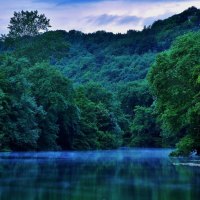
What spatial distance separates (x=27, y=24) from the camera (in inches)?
4331

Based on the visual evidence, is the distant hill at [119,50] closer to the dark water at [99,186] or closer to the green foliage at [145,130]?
the green foliage at [145,130]

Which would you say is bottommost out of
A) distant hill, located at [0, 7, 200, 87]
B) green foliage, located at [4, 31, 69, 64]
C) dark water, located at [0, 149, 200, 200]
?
dark water, located at [0, 149, 200, 200]

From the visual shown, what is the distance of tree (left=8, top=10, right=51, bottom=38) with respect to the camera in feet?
358

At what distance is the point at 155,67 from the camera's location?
203 feet

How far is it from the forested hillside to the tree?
1.11 m

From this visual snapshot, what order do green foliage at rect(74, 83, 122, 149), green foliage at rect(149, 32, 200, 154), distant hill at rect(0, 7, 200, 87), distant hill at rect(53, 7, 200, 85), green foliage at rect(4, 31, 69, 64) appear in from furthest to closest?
1. distant hill at rect(53, 7, 200, 85)
2. distant hill at rect(0, 7, 200, 87)
3. green foliage at rect(4, 31, 69, 64)
4. green foliage at rect(74, 83, 122, 149)
5. green foliage at rect(149, 32, 200, 154)

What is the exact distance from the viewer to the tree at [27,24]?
109m

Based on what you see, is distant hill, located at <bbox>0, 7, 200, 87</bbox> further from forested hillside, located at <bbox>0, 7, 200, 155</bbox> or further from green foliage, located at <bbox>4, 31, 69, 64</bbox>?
green foliage, located at <bbox>4, 31, 69, 64</bbox>

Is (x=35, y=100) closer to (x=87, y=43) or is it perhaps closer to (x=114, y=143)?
(x=114, y=143)

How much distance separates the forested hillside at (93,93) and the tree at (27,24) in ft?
3.64

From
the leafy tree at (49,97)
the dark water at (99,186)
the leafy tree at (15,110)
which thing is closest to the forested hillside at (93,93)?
the leafy tree at (49,97)

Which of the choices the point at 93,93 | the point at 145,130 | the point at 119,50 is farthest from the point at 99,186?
the point at 119,50

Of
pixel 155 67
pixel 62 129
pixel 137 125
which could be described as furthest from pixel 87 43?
pixel 155 67

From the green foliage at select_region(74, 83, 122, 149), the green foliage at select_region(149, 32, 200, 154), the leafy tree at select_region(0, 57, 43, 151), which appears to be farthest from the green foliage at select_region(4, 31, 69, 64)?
the green foliage at select_region(149, 32, 200, 154)
